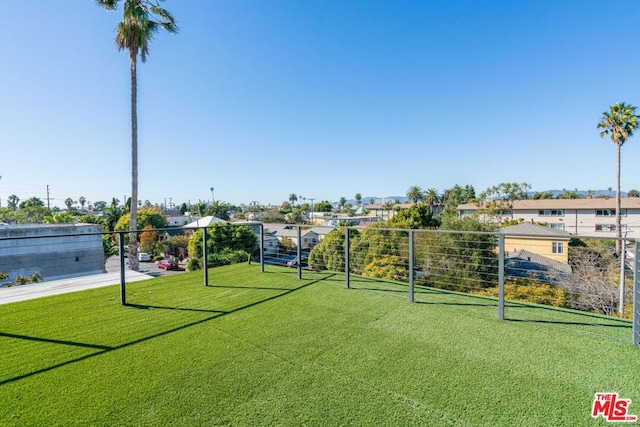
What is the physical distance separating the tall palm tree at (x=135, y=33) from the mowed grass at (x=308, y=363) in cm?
651

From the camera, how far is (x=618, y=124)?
1730 cm

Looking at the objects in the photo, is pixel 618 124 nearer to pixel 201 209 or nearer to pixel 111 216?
pixel 201 209

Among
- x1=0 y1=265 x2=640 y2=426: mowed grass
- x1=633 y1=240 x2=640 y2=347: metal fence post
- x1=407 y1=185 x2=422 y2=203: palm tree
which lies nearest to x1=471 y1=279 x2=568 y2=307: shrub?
x1=0 y1=265 x2=640 y2=426: mowed grass

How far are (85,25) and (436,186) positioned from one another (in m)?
51.2

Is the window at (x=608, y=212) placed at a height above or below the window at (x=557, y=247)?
above

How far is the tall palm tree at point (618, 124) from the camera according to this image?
666 inches

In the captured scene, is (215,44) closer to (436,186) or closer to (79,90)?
(79,90)

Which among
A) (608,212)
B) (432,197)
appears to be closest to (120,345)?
(608,212)

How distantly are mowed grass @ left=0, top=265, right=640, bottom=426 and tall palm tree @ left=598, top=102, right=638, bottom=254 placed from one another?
21.3 meters

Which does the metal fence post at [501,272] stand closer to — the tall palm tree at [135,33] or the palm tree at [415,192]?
Result: the tall palm tree at [135,33]

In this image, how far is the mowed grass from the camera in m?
1.72

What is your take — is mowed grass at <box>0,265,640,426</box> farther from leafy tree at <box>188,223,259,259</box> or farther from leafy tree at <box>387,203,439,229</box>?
leafy tree at <box>387,203,439,229</box>

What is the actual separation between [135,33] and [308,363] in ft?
37.6

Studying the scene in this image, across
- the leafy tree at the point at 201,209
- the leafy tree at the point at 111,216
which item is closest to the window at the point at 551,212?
the leafy tree at the point at 201,209
